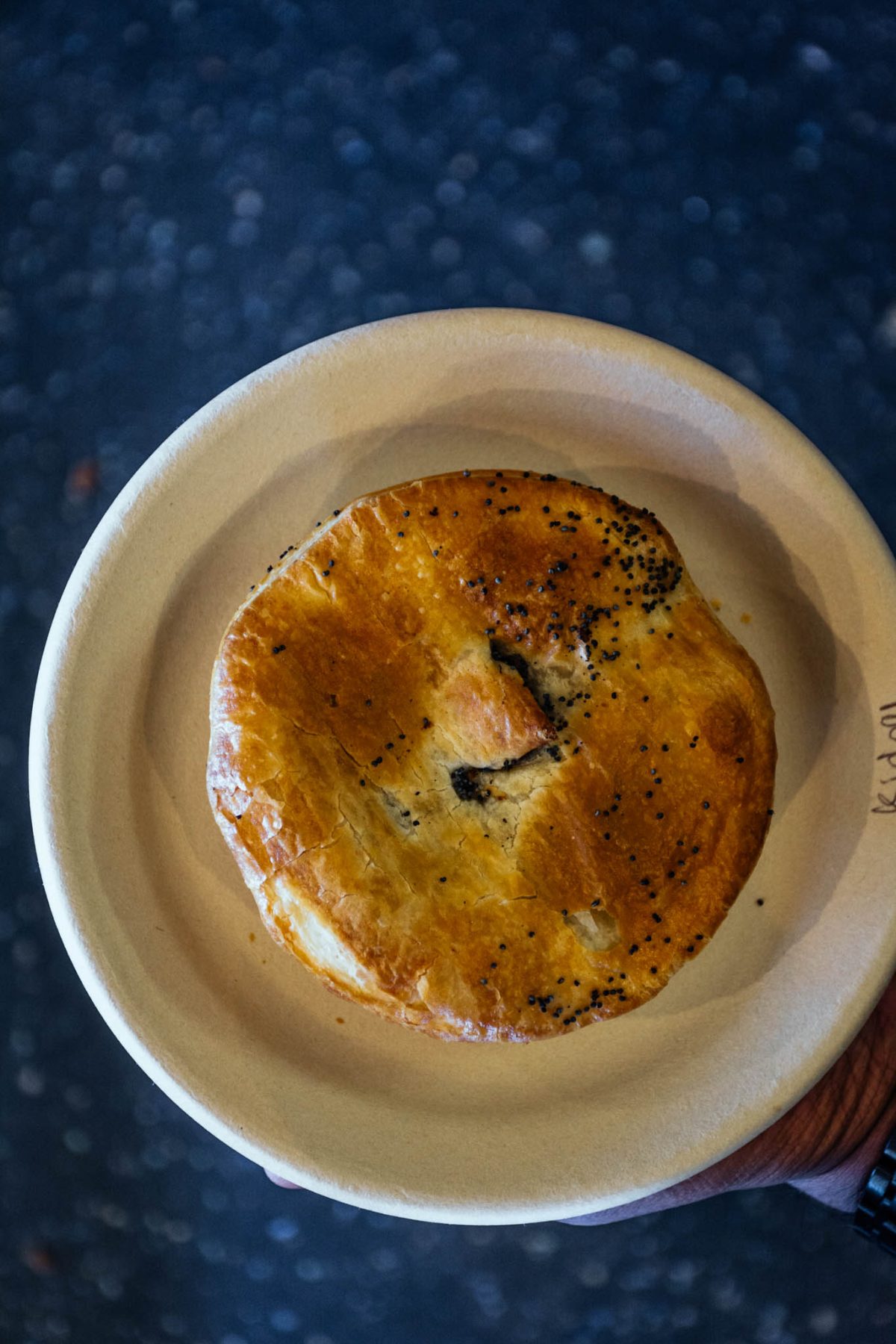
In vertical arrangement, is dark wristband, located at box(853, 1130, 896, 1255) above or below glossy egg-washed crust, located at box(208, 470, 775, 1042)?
below

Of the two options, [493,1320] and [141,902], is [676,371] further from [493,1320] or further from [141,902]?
[493,1320]

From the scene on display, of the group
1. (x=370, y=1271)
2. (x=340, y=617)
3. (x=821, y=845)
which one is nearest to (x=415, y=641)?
(x=340, y=617)

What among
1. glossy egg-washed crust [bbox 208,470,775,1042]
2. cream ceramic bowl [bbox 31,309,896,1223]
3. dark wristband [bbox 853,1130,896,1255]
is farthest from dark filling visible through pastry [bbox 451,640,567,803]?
dark wristband [bbox 853,1130,896,1255]

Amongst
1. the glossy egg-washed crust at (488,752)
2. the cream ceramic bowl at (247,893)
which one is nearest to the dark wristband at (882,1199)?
the cream ceramic bowl at (247,893)

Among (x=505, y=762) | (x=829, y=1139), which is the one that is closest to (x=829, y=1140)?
(x=829, y=1139)

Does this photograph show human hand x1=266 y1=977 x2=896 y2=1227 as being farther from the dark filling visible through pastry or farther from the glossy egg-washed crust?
the dark filling visible through pastry

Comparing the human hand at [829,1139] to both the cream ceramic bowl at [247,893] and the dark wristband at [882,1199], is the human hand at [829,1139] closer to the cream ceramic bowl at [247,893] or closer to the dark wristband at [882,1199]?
the dark wristband at [882,1199]

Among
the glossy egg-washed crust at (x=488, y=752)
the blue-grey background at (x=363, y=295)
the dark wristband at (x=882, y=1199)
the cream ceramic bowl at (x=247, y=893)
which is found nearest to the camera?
the glossy egg-washed crust at (x=488, y=752)
